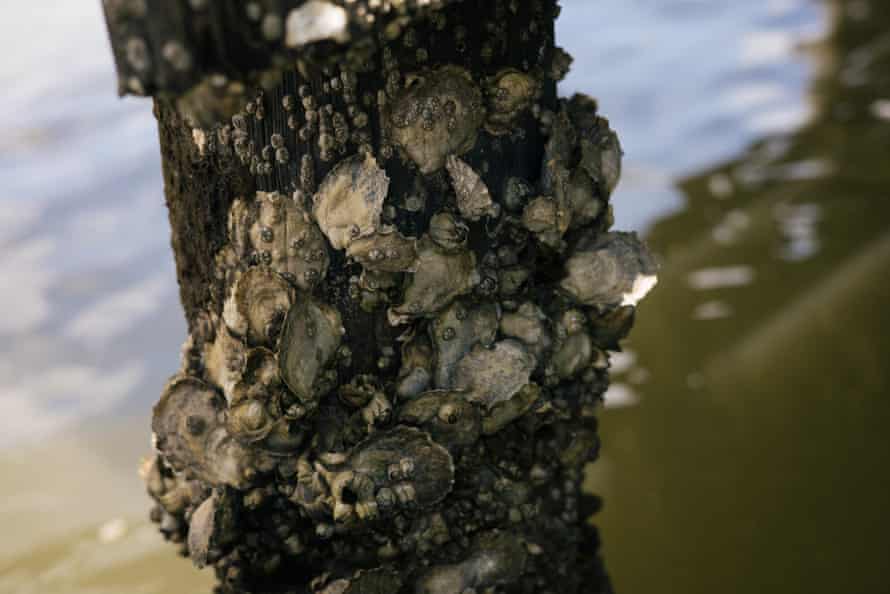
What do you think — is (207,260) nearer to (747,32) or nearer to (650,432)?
(650,432)

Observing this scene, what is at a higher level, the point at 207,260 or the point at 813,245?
the point at 813,245

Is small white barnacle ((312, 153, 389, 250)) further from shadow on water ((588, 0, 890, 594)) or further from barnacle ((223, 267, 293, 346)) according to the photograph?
shadow on water ((588, 0, 890, 594))

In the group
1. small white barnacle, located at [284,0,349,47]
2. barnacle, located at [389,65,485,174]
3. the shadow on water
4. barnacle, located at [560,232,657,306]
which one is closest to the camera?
small white barnacle, located at [284,0,349,47]

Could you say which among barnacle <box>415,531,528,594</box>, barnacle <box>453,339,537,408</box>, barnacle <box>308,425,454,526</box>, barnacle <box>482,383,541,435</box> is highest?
barnacle <box>453,339,537,408</box>

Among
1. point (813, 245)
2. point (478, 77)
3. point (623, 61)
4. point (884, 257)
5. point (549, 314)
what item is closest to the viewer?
point (478, 77)

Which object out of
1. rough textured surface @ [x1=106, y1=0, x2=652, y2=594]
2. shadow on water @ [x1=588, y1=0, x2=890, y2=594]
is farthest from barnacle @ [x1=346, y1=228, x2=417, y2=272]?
shadow on water @ [x1=588, y1=0, x2=890, y2=594]

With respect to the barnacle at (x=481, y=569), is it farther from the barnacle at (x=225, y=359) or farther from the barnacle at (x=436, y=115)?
the barnacle at (x=436, y=115)

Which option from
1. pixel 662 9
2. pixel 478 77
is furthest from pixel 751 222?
pixel 662 9

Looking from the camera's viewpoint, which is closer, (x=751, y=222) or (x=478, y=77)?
(x=478, y=77)
